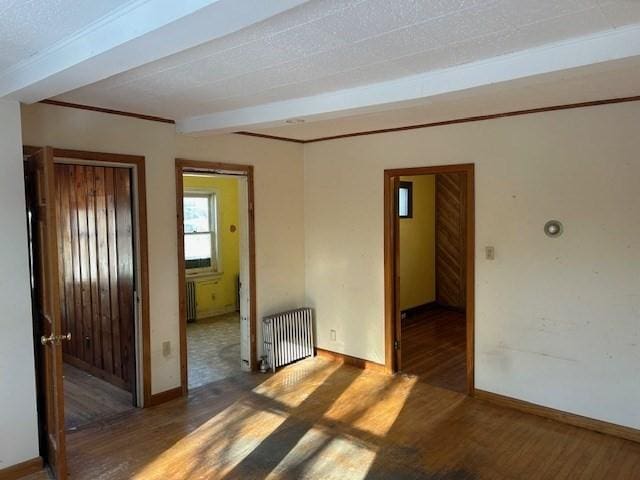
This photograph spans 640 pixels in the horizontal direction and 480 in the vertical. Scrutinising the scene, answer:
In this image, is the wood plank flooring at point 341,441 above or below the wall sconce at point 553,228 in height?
below

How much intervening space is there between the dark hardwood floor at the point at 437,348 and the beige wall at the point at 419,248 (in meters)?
0.31

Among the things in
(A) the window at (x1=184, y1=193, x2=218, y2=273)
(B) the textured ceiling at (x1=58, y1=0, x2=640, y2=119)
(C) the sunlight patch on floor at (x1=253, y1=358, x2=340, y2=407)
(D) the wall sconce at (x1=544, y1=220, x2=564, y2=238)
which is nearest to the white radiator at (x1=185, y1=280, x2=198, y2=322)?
(A) the window at (x1=184, y1=193, x2=218, y2=273)

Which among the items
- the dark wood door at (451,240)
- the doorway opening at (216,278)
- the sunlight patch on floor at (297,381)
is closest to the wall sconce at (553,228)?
the sunlight patch on floor at (297,381)

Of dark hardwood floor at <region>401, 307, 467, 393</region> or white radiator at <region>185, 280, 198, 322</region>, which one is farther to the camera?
white radiator at <region>185, 280, 198, 322</region>

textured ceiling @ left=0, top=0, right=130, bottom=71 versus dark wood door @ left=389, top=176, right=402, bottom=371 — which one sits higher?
textured ceiling @ left=0, top=0, right=130, bottom=71

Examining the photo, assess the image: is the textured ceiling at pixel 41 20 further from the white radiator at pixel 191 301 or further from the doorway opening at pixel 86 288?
the white radiator at pixel 191 301

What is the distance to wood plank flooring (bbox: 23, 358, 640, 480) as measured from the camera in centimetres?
293

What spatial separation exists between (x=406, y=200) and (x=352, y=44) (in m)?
4.82

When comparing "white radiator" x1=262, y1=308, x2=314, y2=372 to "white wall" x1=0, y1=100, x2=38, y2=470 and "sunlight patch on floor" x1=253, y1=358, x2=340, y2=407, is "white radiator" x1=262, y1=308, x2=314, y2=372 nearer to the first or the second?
"sunlight patch on floor" x1=253, y1=358, x2=340, y2=407

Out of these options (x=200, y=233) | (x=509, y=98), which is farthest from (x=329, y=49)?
(x=200, y=233)

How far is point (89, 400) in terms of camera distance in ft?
13.3

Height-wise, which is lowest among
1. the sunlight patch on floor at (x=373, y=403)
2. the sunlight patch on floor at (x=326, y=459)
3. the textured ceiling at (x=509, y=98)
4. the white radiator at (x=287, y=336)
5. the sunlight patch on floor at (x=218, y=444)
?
the sunlight patch on floor at (x=326, y=459)

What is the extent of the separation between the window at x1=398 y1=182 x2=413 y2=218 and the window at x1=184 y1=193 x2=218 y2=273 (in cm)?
282

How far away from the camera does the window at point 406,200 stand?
22.2 feet
